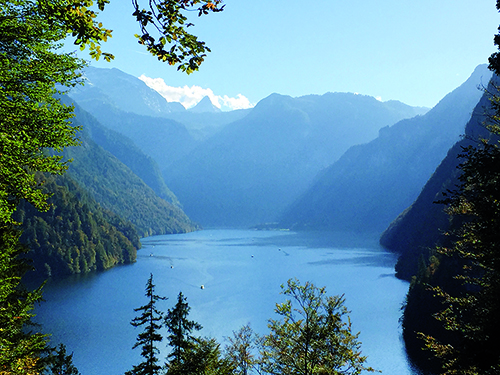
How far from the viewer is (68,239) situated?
463 ft

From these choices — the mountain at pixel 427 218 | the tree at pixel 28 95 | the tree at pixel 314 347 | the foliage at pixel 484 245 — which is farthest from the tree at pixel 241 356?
the mountain at pixel 427 218

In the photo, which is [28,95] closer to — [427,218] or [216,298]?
[216,298]

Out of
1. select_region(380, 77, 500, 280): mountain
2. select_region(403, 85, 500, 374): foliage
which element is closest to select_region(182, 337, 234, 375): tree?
select_region(403, 85, 500, 374): foliage

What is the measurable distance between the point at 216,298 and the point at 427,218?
9494cm

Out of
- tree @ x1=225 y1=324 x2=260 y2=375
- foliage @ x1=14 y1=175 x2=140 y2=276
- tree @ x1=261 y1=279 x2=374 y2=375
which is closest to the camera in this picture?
tree @ x1=261 y1=279 x2=374 y2=375

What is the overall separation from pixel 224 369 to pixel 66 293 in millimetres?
92947

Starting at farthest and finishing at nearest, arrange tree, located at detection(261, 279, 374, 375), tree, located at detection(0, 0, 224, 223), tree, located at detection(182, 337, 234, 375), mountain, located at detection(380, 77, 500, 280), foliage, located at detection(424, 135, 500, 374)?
mountain, located at detection(380, 77, 500, 280)
tree, located at detection(182, 337, 234, 375)
tree, located at detection(261, 279, 374, 375)
foliage, located at detection(424, 135, 500, 374)
tree, located at detection(0, 0, 224, 223)

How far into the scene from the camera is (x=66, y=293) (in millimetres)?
98812

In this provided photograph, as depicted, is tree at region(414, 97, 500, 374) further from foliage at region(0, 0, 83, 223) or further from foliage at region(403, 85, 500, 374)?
foliage at region(0, 0, 83, 223)

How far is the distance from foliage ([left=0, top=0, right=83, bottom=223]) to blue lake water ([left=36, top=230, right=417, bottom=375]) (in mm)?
34742

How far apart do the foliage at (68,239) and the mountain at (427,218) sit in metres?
108

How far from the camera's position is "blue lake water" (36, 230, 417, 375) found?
6162 cm

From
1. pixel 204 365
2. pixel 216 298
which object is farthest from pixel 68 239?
pixel 204 365

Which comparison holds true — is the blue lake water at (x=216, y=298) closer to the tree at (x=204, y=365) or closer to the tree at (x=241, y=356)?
the tree at (x=241, y=356)
